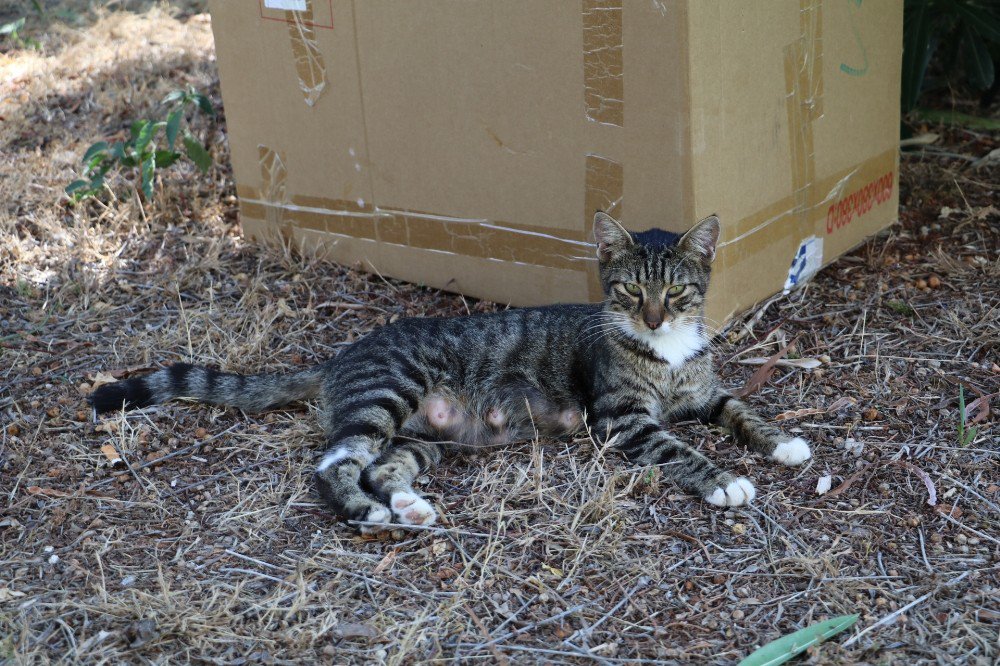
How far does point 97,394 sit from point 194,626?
4.47 feet

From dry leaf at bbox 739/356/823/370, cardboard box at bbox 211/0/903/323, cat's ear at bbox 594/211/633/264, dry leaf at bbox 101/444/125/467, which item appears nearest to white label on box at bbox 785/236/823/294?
cardboard box at bbox 211/0/903/323

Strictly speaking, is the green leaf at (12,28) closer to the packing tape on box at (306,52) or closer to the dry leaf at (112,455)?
the packing tape on box at (306,52)

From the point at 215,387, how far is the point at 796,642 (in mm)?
2249

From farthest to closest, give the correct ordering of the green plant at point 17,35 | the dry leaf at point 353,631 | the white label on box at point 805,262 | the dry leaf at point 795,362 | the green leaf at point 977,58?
the green plant at point 17,35
the green leaf at point 977,58
the white label on box at point 805,262
the dry leaf at point 795,362
the dry leaf at point 353,631

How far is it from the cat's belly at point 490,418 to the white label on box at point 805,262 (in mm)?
1284

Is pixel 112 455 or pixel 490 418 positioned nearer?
pixel 112 455

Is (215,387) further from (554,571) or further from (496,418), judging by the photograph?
(554,571)

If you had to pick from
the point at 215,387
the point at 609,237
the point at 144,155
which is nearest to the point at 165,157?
the point at 144,155

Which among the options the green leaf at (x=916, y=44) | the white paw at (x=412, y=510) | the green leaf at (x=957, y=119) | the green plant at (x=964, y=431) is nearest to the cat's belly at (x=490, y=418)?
the white paw at (x=412, y=510)

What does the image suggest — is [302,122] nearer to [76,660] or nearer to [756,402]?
[756,402]

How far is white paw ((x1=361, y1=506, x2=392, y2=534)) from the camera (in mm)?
2939

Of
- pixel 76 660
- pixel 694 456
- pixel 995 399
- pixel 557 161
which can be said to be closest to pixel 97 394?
pixel 76 660

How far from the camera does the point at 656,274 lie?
336cm

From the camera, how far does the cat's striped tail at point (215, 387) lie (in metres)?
3.60
